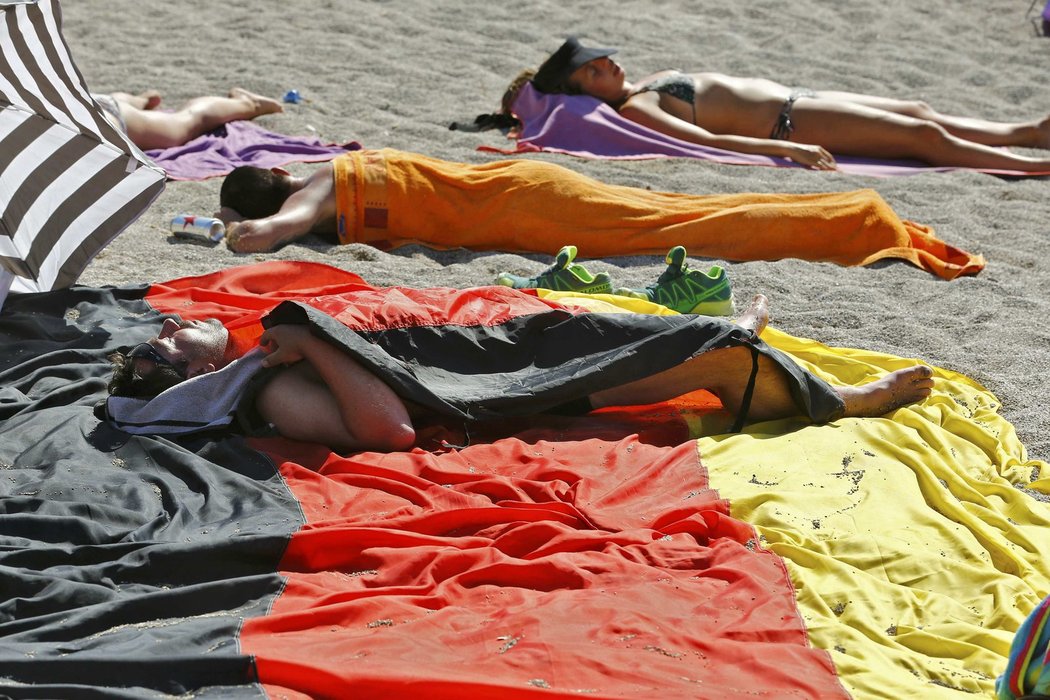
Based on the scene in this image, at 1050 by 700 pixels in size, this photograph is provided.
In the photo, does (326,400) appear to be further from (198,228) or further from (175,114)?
(175,114)

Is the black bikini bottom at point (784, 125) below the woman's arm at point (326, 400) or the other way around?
the other way around

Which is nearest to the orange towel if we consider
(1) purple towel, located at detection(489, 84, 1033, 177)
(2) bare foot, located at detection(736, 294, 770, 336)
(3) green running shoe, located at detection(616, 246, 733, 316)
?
(3) green running shoe, located at detection(616, 246, 733, 316)

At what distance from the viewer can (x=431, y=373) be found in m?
3.46

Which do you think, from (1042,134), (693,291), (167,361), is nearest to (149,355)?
(167,361)

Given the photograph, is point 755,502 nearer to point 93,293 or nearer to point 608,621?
point 608,621

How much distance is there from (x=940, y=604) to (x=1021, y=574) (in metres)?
0.28

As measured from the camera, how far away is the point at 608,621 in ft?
8.23

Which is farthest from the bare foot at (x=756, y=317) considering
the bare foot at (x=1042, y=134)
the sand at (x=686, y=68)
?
the bare foot at (x=1042, y=134)

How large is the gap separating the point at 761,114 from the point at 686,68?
5.09 feet

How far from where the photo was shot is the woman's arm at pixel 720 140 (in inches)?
255

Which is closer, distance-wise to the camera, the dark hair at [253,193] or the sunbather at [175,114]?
the dark hair at [253,193]

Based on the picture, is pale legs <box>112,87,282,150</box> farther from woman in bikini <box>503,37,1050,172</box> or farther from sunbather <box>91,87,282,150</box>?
woman in bikini <box>503,37,1050,172</box>

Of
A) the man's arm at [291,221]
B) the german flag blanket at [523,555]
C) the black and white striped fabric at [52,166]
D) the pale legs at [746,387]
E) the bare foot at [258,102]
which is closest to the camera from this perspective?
the german flag blanket at [523,555]

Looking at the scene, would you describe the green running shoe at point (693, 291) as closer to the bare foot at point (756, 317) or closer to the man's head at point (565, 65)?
the bare foot at point (756, 317)
